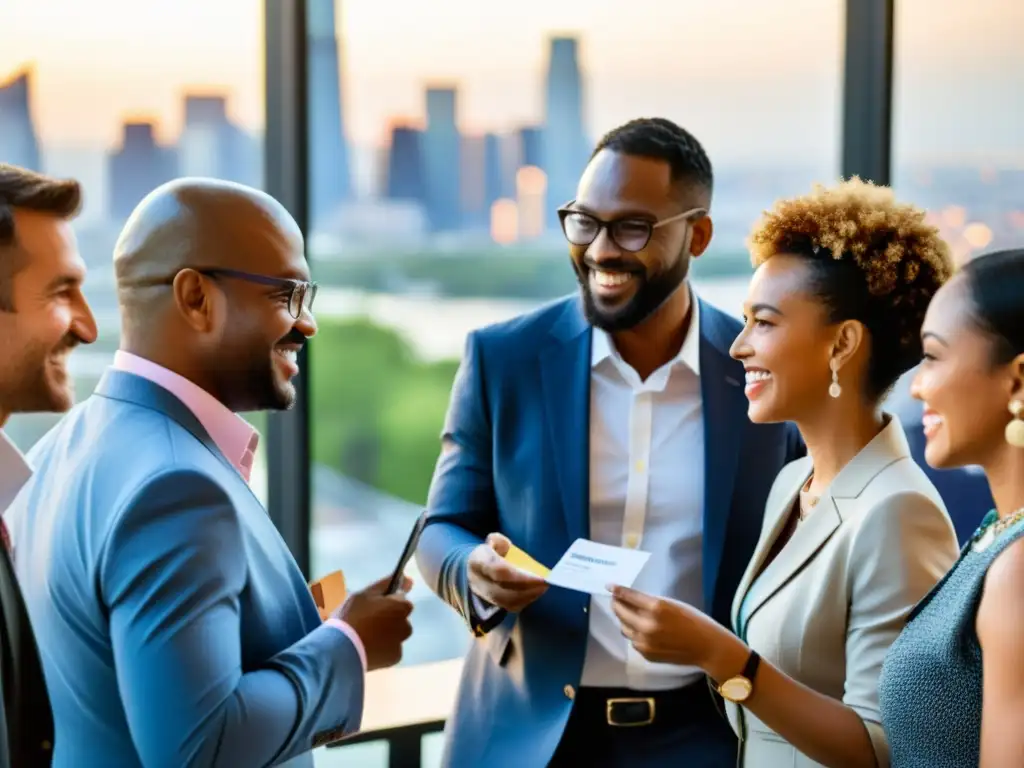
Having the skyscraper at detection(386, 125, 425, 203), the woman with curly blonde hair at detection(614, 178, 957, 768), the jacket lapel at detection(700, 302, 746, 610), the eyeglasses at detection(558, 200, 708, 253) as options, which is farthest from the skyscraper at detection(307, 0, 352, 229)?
the woman with curly blonde hair at detection(614, 178, 957, 768)

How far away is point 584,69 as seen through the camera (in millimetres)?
4023

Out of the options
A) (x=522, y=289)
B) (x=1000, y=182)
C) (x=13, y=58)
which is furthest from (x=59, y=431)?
(x=1000, y=182)

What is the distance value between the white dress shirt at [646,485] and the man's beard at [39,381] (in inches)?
42.7

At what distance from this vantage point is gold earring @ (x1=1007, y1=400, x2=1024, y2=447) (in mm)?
1689

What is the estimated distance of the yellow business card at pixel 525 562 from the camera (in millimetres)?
2285

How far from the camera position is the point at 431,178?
3908 mm

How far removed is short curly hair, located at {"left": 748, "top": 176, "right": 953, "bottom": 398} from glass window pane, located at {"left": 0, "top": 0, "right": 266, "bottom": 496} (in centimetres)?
211

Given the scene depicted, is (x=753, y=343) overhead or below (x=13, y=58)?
below

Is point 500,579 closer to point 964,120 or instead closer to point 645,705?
point 645,705

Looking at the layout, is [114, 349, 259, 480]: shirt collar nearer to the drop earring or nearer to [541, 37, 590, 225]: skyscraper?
the drop earring

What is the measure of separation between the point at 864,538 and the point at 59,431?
4.19 ft

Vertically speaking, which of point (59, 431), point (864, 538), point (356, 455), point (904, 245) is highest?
point (904, 245)

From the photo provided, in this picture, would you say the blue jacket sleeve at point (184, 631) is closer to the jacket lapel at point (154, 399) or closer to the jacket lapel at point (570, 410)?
the jacket lapel at point (154, 399)

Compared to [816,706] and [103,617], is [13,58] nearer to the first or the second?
[103,617]
